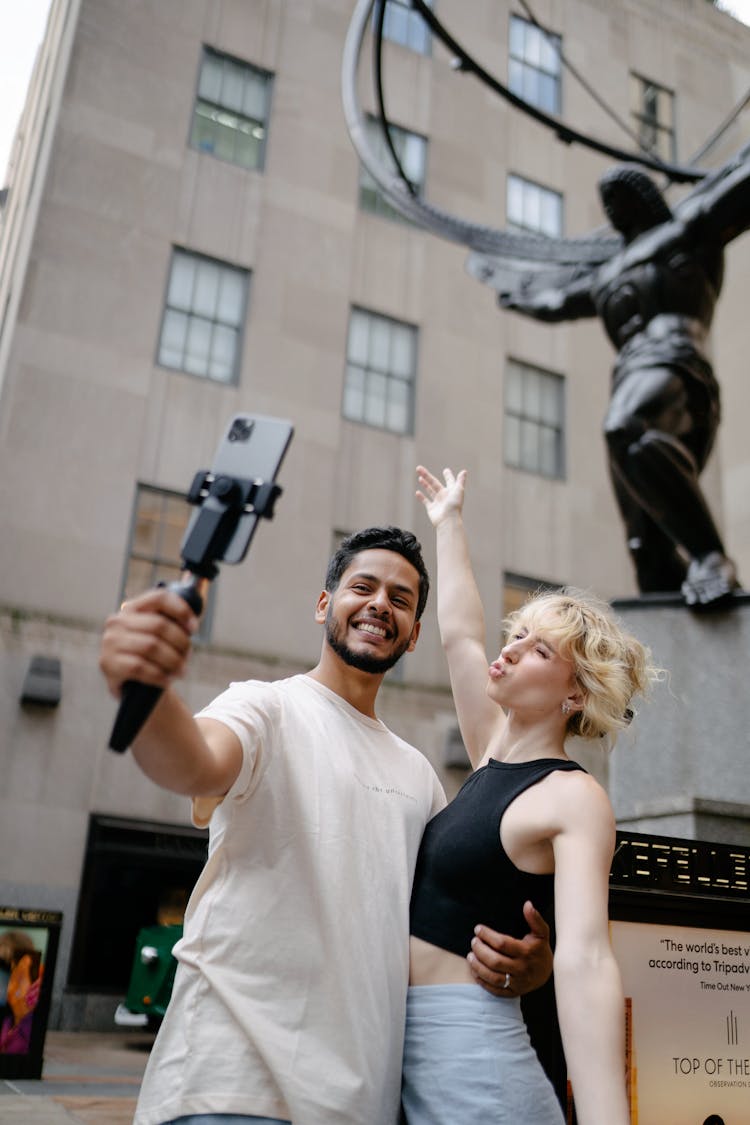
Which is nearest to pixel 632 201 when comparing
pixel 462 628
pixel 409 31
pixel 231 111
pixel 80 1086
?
pixel 462 628

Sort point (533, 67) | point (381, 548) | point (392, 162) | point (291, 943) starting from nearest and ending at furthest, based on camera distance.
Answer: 1. point (291, 943)
2. point (381, 548)
3. point (392, 162)
4. point (533, 67)

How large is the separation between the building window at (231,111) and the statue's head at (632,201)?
8.49m

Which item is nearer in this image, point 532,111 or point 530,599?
point 530,599

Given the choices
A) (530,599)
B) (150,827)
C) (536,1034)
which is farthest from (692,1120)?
(150,827)

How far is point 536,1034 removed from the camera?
251 centimetres

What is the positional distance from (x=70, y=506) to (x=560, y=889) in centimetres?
1049

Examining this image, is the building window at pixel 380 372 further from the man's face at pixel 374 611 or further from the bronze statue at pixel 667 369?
the man's face at pixel 374 611

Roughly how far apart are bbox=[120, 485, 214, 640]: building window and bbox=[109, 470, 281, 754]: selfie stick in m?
10.5

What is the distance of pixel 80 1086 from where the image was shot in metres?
6.49

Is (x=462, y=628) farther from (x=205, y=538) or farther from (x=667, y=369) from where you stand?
(x=667, y=369)

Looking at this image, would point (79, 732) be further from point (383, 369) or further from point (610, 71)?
point (610, 71)

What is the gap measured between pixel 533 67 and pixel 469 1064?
59.9 ft

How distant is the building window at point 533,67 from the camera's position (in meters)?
17.3

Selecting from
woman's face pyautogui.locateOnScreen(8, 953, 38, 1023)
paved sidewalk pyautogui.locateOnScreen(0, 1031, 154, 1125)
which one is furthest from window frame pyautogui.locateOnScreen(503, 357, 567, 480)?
woman's face pyautogui.locateOnScreen(8, 953, 38, 1023)
